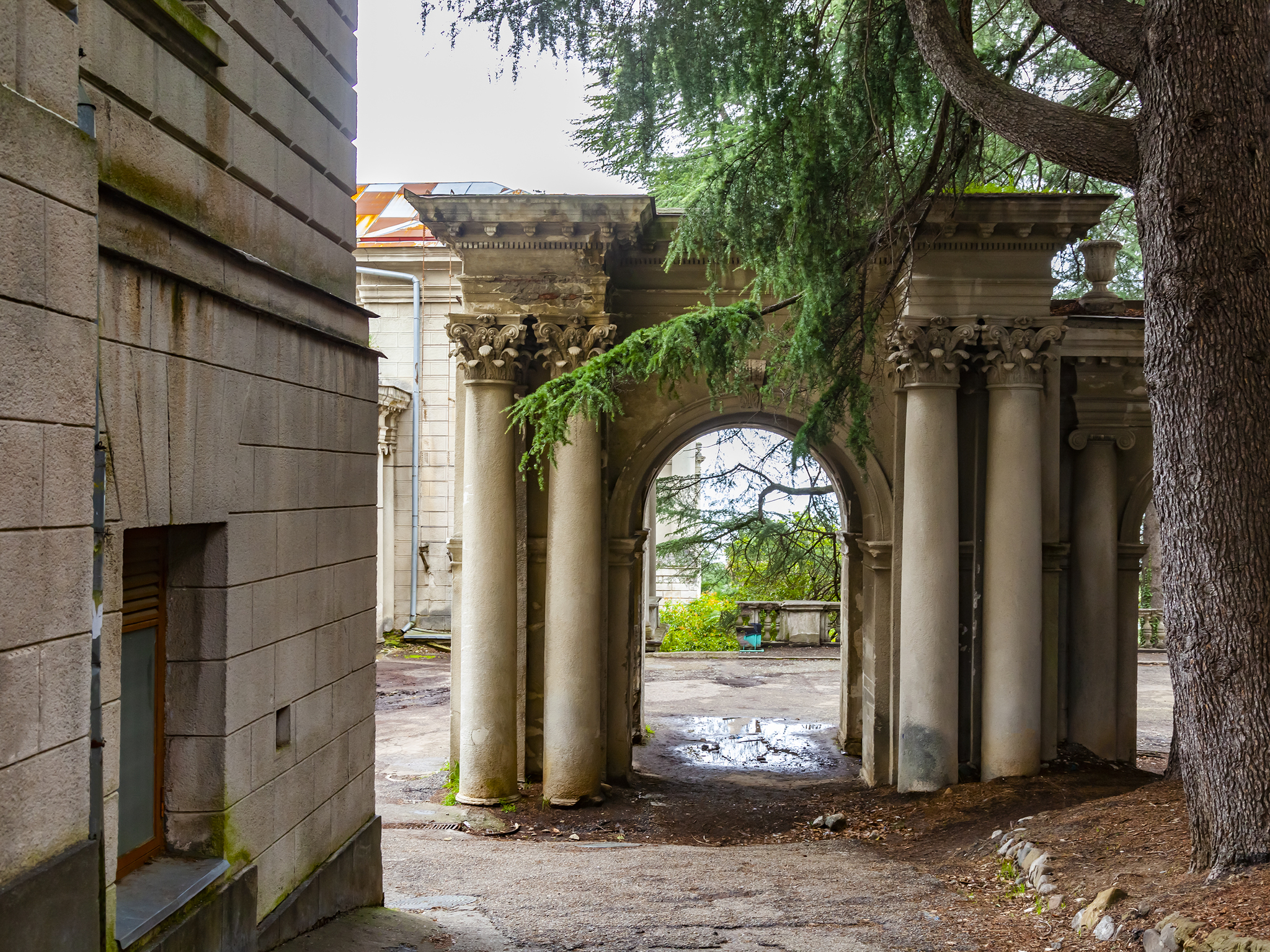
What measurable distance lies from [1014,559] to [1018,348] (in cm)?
227

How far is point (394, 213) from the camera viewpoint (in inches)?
1062

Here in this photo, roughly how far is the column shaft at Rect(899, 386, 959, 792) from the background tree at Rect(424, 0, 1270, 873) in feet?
3.76

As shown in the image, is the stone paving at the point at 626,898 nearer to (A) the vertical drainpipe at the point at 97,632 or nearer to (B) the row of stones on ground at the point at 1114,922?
(B) the row of stones on ground at the point at 1114,922

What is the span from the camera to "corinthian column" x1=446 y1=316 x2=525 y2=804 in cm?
1065

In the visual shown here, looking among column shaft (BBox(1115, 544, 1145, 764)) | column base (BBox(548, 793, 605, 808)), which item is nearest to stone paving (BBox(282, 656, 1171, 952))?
column base (BBox(548, 793, 605, 808))

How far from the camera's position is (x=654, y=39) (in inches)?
305

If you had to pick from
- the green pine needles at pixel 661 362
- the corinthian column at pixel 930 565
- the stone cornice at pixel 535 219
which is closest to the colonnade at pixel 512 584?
the stone cornice at pixel 535 219

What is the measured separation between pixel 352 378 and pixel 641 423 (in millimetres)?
5483

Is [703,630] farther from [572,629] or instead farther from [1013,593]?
[1013,593]

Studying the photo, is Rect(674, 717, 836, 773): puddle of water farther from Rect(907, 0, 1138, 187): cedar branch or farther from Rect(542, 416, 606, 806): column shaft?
Rect(907, 0, 1138, 187): cedar branch

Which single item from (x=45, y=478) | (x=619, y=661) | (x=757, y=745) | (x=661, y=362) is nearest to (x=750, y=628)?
(x=757, y=745)

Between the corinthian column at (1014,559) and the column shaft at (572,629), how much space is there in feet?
14.1

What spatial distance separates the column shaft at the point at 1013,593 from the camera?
10.3 m

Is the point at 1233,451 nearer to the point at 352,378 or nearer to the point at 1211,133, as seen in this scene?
the point at 1211,133
